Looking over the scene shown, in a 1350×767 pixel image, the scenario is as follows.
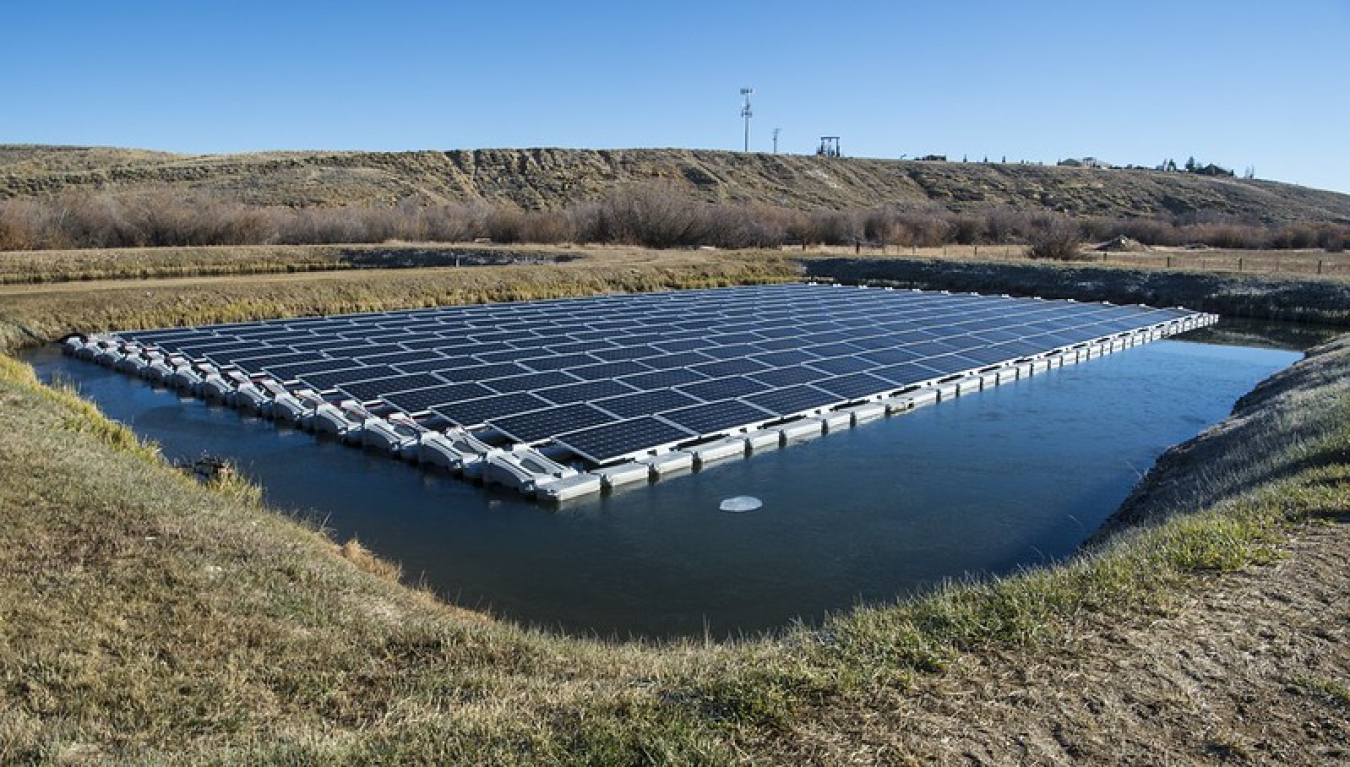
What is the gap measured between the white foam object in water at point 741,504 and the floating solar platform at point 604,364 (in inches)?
69.8

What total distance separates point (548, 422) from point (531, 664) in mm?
8788

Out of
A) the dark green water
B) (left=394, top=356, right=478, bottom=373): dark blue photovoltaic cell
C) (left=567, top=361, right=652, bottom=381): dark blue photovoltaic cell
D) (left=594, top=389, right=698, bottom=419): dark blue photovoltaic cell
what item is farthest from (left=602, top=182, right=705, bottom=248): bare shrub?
(left=594, top=389, right=698, bottom=419): dark blue photovoltaic cell

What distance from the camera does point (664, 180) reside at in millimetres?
98000

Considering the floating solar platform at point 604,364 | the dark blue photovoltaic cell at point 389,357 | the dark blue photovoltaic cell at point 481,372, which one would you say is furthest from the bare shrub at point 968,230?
the dark blue photovoltaic cell at point 481,372

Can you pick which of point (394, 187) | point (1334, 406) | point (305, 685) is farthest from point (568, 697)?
point (394, 187)

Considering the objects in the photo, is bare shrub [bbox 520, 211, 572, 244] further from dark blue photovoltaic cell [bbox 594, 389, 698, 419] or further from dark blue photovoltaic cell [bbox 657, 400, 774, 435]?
dark blue photovoltaic cell [bbox 657, 400, 774, 435]

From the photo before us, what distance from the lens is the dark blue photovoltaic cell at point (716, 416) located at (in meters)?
15.3

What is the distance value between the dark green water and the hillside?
2775 inches

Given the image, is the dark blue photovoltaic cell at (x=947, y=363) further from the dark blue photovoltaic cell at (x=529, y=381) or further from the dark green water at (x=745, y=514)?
the dark blue photovoltaic cell at (x=529, y=381)

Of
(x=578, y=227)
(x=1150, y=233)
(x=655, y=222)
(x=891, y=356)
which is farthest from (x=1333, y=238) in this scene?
(x=891, y=356)

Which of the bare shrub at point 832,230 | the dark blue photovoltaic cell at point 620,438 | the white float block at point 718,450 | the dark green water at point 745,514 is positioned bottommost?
the dark green water at point 745,514

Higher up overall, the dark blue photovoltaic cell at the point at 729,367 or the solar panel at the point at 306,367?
the dark blue photovoltaic cell at the point at 729,367

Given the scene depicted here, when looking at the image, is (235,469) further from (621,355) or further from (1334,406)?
(1334,406)

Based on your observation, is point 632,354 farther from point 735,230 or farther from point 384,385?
point 735,230
